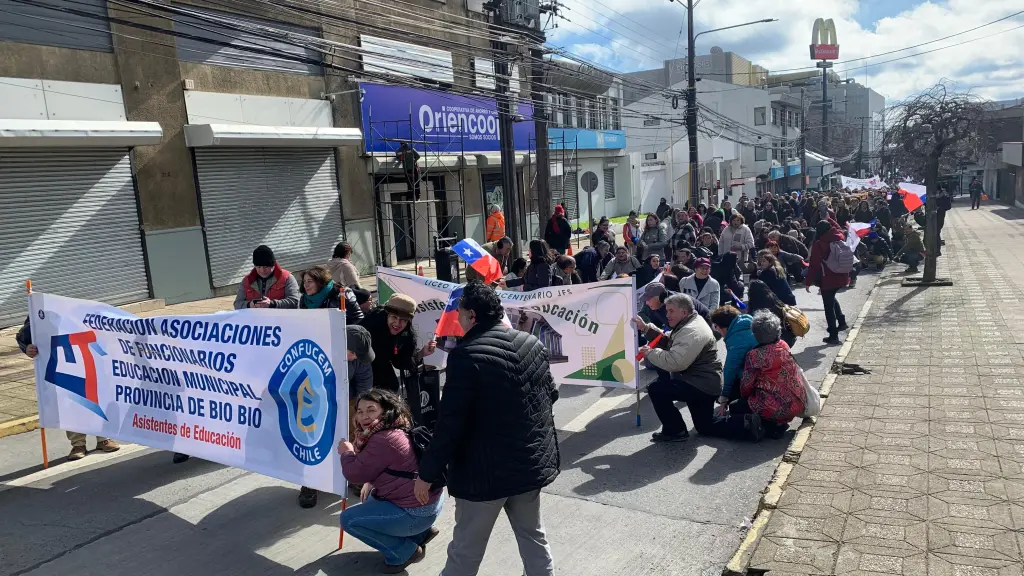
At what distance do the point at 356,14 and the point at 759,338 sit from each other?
51.7 ft

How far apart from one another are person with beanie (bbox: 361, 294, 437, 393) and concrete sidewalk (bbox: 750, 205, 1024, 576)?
9.86 feet

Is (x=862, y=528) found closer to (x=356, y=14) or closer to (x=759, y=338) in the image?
(x=759, y=338)

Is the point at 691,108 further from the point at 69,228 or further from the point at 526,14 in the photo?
the point at 69,228

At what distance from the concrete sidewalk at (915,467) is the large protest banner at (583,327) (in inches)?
72.2

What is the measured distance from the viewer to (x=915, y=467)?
583cm

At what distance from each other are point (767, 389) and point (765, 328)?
566mm

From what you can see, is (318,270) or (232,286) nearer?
(318,270)

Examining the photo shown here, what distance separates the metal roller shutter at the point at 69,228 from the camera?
12641 mm

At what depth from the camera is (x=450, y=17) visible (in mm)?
22328

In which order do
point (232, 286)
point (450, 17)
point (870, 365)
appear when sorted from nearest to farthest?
point (870, 365)
point (232, 286)
point (450, 17)

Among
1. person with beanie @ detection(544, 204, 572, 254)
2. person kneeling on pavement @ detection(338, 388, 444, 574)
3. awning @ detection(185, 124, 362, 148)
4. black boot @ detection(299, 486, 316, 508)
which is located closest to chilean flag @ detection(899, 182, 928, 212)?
person with beanie @ detection(544, 204, 572, 254)

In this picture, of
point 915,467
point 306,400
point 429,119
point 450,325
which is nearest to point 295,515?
point 306,400

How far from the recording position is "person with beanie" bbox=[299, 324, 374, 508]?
5602 mm

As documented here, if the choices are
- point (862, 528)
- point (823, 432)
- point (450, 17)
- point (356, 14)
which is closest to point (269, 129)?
point (356, 14)
